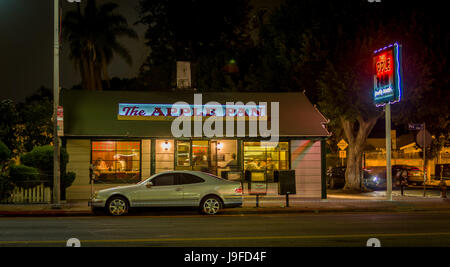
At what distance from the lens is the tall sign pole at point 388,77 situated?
20.2 metres

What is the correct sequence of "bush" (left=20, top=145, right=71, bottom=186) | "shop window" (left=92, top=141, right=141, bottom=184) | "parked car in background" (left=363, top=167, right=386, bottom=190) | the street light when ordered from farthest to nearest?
"parked car in background" (left=363, top=167, right=386, bottom=190), "shop window" (left=92, top=141, right=141, bottom=184), "bush" (left=20, top=145, right=71, bottom=186), the street light

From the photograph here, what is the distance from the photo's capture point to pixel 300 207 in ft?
62.7

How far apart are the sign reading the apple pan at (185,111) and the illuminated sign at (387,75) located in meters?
5.34

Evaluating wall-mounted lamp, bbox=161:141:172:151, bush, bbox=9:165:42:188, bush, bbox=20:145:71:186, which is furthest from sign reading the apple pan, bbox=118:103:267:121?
bush, bbox=9:165:42:188

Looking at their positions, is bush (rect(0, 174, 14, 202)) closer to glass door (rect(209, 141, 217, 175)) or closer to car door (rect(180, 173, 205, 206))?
car door (rect(180, 173, 205, 206))

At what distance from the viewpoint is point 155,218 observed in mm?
16078

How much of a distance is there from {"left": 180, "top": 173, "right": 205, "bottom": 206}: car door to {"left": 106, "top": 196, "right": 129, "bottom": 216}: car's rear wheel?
6.70 feet

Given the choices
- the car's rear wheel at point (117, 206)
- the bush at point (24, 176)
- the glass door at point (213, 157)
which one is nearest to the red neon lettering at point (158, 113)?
the glass door at point (213, 157)

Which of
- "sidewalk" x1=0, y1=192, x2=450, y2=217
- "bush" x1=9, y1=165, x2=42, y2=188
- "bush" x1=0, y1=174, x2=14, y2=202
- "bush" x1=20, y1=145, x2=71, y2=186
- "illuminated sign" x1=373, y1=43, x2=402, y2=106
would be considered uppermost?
"illuminated sign" x1=373, y1=43, x2=402, y2=106

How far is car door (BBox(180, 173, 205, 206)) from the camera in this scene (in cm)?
1702

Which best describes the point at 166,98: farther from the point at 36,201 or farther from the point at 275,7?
the point at 275,7

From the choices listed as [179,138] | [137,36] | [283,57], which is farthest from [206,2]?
[179,138]

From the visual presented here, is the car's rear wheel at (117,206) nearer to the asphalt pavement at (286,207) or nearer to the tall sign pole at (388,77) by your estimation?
the asphalt pavement at (286,207)

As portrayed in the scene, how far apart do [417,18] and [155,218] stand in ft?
60.5
